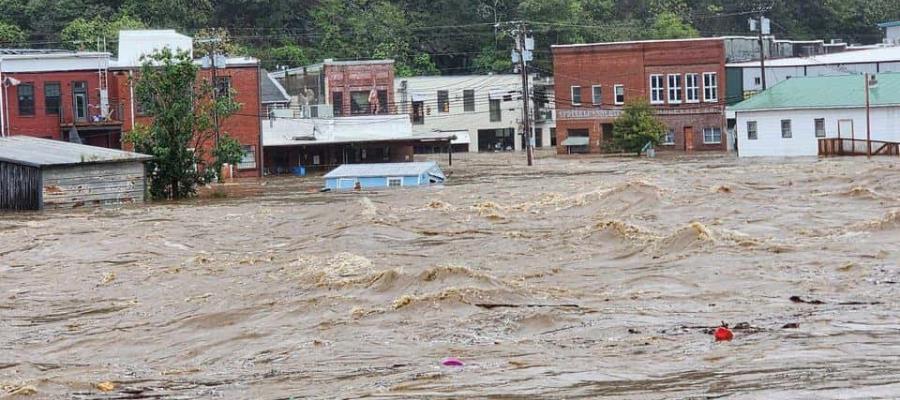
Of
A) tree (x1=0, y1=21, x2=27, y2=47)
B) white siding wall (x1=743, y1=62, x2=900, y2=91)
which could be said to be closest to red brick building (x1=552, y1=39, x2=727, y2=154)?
white siding wall (x1=743, y1=62, x2=900, y2=91)

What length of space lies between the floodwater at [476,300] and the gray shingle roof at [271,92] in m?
39.4

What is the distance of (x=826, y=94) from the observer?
214 feet

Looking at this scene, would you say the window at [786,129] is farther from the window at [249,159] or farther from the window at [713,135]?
the window at [249,159]

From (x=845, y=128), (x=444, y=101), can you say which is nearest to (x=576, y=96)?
(x=444, y=101)

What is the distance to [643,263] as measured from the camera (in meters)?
24.4

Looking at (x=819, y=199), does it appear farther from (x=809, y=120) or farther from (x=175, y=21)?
(x=175, y=21)

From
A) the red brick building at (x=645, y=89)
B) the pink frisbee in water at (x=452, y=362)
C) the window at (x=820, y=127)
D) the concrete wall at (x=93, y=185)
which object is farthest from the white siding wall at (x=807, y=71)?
the pink frisbee in water at (x=452, y=362)

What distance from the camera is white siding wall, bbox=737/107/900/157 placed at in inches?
2457

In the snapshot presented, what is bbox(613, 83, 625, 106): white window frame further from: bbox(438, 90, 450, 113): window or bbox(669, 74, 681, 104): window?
bbox(438, 90, 450, 113): window

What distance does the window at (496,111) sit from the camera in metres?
93.3

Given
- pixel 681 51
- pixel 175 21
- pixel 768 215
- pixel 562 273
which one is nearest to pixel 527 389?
pixel 562 273

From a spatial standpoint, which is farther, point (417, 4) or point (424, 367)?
point (417, 4)

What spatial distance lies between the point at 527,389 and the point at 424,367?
2.03 meters

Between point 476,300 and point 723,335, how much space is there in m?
4.85
